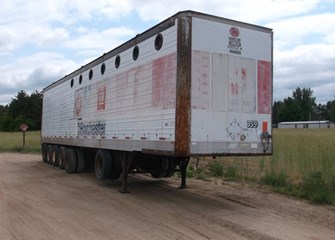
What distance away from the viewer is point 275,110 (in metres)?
139

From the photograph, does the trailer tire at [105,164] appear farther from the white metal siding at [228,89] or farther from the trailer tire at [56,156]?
the trailer tire at [56,156]

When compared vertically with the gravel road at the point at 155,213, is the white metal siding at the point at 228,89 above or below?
above

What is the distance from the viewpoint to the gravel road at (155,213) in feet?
24.0

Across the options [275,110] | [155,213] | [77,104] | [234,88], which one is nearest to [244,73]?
[234,88]

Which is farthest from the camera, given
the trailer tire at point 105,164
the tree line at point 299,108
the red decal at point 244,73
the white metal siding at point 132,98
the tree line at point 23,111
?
the tree line at point 299,108

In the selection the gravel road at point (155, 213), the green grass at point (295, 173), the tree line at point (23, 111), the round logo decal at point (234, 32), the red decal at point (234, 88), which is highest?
the tree line at point (23, 111)

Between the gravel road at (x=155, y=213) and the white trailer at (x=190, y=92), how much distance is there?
1.14m

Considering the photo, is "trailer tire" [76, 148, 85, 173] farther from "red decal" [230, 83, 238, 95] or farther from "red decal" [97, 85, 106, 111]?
"red decal" [230, 83, 238, 95]

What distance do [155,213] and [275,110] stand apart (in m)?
134

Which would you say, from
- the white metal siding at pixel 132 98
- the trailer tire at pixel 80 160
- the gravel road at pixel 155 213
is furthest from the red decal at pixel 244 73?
the trailer tire at pixel 80 160

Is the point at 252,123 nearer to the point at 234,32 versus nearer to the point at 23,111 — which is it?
the point at 234,32

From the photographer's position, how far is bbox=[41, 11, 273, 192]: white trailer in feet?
29.5

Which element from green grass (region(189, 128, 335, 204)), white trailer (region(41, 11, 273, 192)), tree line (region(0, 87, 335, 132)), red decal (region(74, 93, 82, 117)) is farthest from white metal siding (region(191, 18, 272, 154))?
tree line (region(0, 87, 335, 132))

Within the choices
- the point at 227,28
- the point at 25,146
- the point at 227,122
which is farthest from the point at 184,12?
the point at 25,146
